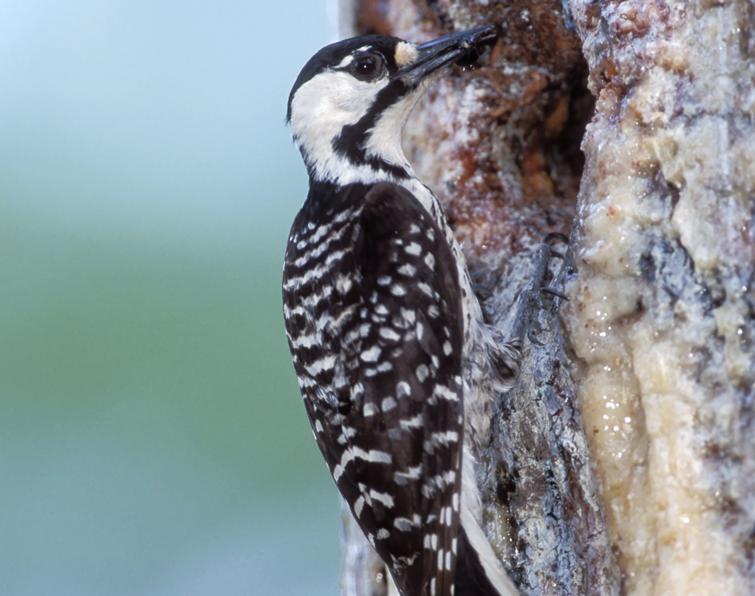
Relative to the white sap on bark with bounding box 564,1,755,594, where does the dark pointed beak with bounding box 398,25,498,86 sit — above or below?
above

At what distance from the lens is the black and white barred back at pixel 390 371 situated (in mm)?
2617

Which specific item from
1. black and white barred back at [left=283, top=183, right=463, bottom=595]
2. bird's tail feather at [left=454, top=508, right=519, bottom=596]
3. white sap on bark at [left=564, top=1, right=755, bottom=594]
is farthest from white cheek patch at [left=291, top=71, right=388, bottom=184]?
bird's tail feather at [left=454, top=508, right=519, bottom=596]

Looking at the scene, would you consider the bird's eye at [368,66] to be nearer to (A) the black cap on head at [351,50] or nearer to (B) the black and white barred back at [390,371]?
(A) the black cap on head at [351,50]

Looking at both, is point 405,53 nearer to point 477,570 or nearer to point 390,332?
point 390,332

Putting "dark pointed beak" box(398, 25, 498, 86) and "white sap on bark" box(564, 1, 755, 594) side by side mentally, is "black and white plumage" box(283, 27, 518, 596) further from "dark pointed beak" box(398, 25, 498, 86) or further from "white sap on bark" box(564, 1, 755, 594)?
"white sap on bark" box(564, 1, 755, 594)

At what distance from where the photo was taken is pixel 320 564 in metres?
5.34

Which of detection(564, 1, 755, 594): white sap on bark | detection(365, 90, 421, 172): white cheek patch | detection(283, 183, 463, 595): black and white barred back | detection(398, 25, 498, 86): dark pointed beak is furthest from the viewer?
detection(365, 90, 421, 172): white cheek patch

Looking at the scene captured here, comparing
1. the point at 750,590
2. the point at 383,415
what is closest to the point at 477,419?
the point at 383,415

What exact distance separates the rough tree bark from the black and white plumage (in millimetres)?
164

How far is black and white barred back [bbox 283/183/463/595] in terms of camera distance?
2.62 metres

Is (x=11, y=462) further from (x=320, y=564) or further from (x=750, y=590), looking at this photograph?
(x=750, y=590)

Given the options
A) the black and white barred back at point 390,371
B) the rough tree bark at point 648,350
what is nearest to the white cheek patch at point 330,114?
the black and white barred back at point 390,371

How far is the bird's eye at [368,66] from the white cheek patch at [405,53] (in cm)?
6

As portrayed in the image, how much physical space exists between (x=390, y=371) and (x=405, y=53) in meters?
0.91
